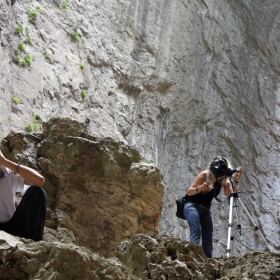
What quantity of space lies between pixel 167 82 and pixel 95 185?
892 centimetres

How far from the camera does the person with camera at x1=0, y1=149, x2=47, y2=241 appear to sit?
4.84 m

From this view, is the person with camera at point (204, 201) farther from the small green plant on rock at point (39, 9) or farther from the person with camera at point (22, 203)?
the small green plant on rock at point (39, 9)

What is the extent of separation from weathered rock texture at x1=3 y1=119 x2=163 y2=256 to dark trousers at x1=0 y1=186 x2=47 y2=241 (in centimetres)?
213

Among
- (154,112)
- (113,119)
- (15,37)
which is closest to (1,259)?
(15,37)

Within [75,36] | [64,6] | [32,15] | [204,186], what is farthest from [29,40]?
[204,186]

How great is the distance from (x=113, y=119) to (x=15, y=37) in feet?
10.9

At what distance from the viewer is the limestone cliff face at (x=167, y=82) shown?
1151cm

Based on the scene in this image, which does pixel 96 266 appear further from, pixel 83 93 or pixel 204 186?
pixel 83 93

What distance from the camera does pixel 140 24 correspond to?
15602 millimetres

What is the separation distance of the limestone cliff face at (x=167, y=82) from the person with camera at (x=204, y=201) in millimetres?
3663

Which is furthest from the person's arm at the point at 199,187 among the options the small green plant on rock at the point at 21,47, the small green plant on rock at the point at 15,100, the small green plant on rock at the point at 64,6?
the small green plant on rock at the point at 64,6

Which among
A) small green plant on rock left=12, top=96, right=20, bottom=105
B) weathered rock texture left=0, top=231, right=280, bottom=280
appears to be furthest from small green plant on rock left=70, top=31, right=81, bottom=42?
weathered rock texture left=0, top=231, right=280, bottom=280

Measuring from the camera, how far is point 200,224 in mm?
6570

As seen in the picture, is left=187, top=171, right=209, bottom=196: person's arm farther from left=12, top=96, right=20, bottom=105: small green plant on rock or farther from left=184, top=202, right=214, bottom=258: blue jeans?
left=12, top=96, right=20, bottom=105: small green plant on rock
